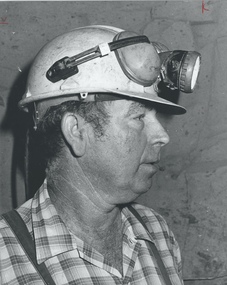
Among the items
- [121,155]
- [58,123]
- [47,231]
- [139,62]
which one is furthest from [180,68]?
[47,231]

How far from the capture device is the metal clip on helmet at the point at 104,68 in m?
1.83

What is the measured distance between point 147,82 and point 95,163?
14.0 inches

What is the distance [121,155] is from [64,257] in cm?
42

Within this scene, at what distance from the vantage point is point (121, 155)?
1862mm

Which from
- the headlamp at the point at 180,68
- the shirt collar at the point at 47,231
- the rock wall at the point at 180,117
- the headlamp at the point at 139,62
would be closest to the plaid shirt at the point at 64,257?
the shirt collar at the point at 47,231

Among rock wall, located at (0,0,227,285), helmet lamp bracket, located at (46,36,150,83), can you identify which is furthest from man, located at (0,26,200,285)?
rock wall, located at (0,0,227,285)

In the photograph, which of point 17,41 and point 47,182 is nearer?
point 47,182

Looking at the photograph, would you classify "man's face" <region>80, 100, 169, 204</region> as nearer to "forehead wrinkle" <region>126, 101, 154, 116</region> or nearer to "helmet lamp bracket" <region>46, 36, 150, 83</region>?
"forehead wrinkle" <region>126, 101, 154, 116</region>

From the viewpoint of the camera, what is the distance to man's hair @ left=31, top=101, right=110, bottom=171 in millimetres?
1866

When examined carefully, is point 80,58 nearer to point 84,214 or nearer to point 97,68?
point 97,68

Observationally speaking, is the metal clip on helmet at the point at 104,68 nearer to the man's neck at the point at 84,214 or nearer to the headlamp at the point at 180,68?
the headlamp at the point at 180,68

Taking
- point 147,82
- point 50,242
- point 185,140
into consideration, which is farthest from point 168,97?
point 50,242

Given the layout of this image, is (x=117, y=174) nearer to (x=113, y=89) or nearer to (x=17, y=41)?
(x=113, y=89)

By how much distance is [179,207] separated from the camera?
2459mm
